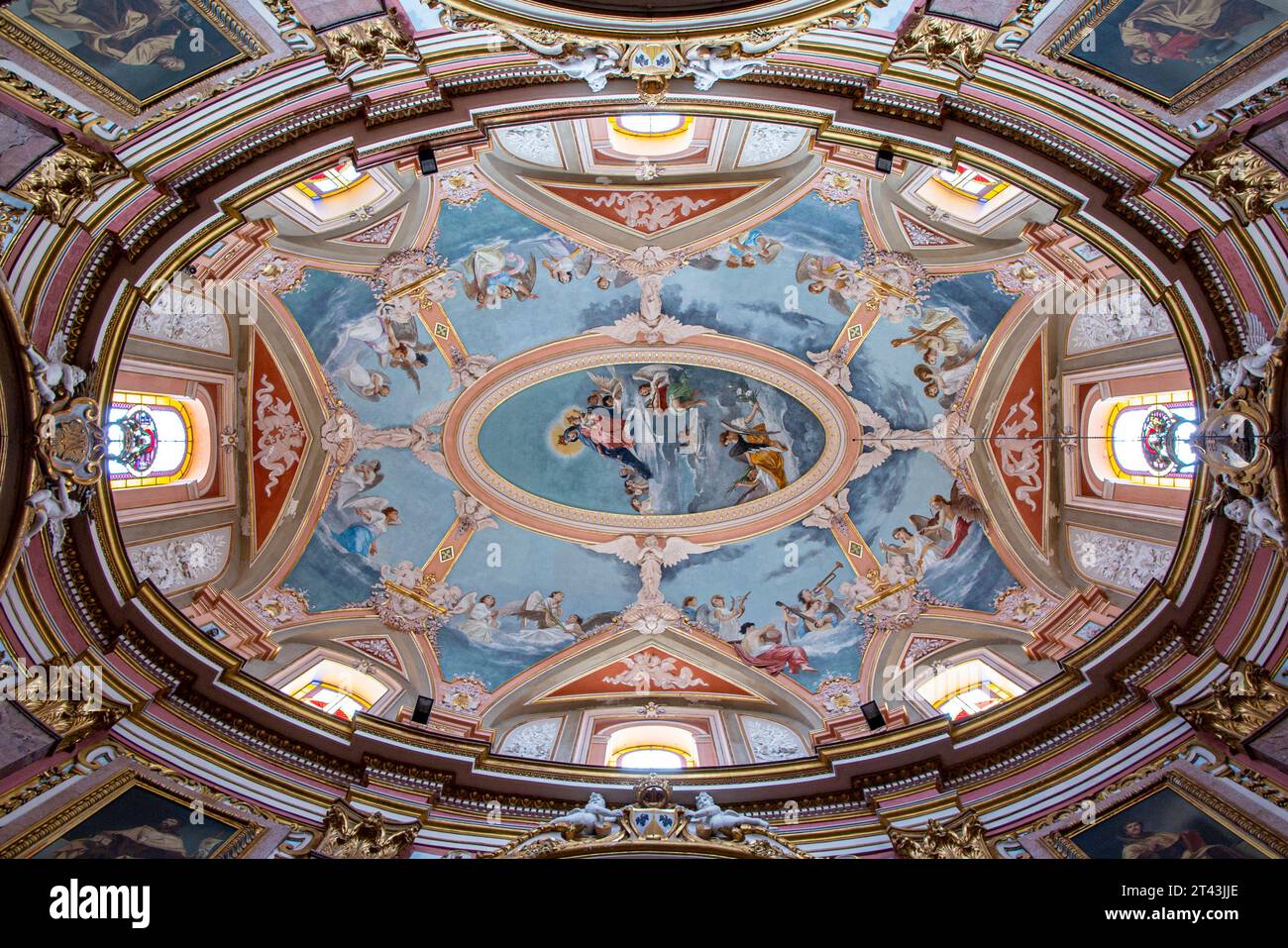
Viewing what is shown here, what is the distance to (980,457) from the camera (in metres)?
19.5

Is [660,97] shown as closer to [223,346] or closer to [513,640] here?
[223,346]

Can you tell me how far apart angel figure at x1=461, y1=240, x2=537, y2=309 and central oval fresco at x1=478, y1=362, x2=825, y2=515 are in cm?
222

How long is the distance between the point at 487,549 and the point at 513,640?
212cm

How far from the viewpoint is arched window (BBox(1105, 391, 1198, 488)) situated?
15211mm

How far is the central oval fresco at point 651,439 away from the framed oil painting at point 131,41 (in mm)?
11011

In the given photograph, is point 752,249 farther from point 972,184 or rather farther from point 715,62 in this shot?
point 715,62

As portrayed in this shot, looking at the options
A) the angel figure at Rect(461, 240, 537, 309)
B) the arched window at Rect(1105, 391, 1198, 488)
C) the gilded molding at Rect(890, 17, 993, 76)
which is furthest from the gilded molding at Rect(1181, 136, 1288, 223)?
the angel figure at Rect(461, 240, 537, 309)

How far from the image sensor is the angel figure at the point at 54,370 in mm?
11062

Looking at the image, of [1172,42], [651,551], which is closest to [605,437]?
[651,551]

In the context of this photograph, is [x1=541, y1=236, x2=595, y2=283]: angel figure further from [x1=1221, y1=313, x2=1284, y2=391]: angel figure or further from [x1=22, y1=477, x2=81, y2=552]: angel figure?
[x1=1221, y1=313, x2=1284, y2=391]: angel figure

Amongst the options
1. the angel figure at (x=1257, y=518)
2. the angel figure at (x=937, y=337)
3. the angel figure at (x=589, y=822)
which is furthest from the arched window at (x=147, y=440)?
the angel figure at (x=1257, y=518)

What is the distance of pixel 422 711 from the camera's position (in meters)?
17.0
